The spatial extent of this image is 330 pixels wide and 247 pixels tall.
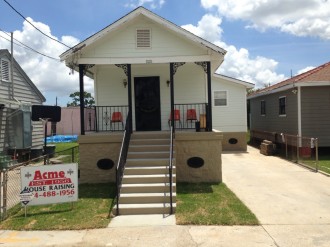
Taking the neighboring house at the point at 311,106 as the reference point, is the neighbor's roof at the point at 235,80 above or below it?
above

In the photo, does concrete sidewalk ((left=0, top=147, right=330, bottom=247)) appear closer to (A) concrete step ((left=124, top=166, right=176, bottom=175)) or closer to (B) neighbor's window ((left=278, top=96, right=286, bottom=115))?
(A) concrete step ((left=124, top=166, right=176, bottom=175))

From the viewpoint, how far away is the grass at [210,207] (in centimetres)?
732

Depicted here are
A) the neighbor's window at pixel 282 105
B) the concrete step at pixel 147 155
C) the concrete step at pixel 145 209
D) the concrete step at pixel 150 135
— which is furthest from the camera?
the neighbor's window at pixel 282 105

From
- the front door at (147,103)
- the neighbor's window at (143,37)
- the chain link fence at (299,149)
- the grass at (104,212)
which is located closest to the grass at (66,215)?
the grass at (104,212)

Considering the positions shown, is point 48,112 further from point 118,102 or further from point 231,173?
point 231,173

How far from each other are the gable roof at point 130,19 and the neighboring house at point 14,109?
6790 millimetres

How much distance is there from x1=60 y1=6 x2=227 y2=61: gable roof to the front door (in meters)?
2.61

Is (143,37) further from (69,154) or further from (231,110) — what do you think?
(69,154)

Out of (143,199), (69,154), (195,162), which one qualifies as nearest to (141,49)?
(195,162)

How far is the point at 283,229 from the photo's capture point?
684 centimetres

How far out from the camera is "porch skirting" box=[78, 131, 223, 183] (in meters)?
11.1

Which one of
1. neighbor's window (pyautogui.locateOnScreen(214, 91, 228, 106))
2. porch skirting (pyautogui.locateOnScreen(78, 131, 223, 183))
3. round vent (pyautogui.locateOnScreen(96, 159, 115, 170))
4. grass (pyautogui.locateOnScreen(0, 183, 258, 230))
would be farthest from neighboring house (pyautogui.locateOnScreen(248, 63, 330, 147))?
round vent (pyautogui.locateOnScreen(96, 159, 115, 170))

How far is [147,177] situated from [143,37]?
4.87 metres

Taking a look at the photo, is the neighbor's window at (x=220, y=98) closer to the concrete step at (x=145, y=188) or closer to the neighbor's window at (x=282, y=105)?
the neighbor's window at (x=282, y=105)
